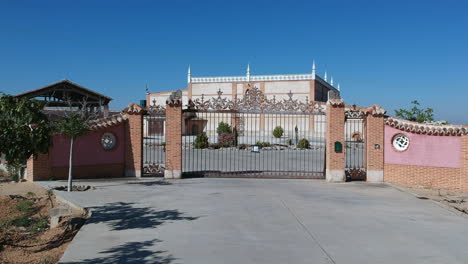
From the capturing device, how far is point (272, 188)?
12664mm

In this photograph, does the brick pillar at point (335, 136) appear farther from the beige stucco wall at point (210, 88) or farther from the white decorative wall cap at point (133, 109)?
the beige stucco wall at point (210, 88)

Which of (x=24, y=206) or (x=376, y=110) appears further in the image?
(x=376, y=110)

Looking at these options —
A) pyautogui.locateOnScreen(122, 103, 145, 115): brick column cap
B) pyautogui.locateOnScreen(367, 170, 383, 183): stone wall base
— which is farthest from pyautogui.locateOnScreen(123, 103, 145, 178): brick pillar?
pyautogui.locateOnScreen(367, 170, 383, 183): stone wall base

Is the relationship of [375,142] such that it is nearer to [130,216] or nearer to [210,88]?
[130,216]

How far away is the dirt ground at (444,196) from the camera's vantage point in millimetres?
10638

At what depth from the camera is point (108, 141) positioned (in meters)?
14.1

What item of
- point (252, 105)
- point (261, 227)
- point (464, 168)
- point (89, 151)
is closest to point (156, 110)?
point (89, 151)

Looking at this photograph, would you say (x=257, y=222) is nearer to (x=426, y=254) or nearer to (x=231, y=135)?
(x=426, y=254)

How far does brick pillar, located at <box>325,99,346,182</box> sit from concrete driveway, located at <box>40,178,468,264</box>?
180 centimetres

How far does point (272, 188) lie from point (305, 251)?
6330mm

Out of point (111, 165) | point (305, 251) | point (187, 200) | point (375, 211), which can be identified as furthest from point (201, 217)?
point (111, 165)

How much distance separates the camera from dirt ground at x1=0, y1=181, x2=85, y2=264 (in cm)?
Result: 657

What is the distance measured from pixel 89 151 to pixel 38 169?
69.3 inches

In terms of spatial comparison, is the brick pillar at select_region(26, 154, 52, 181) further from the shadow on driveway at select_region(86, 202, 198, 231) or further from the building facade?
the building facade
